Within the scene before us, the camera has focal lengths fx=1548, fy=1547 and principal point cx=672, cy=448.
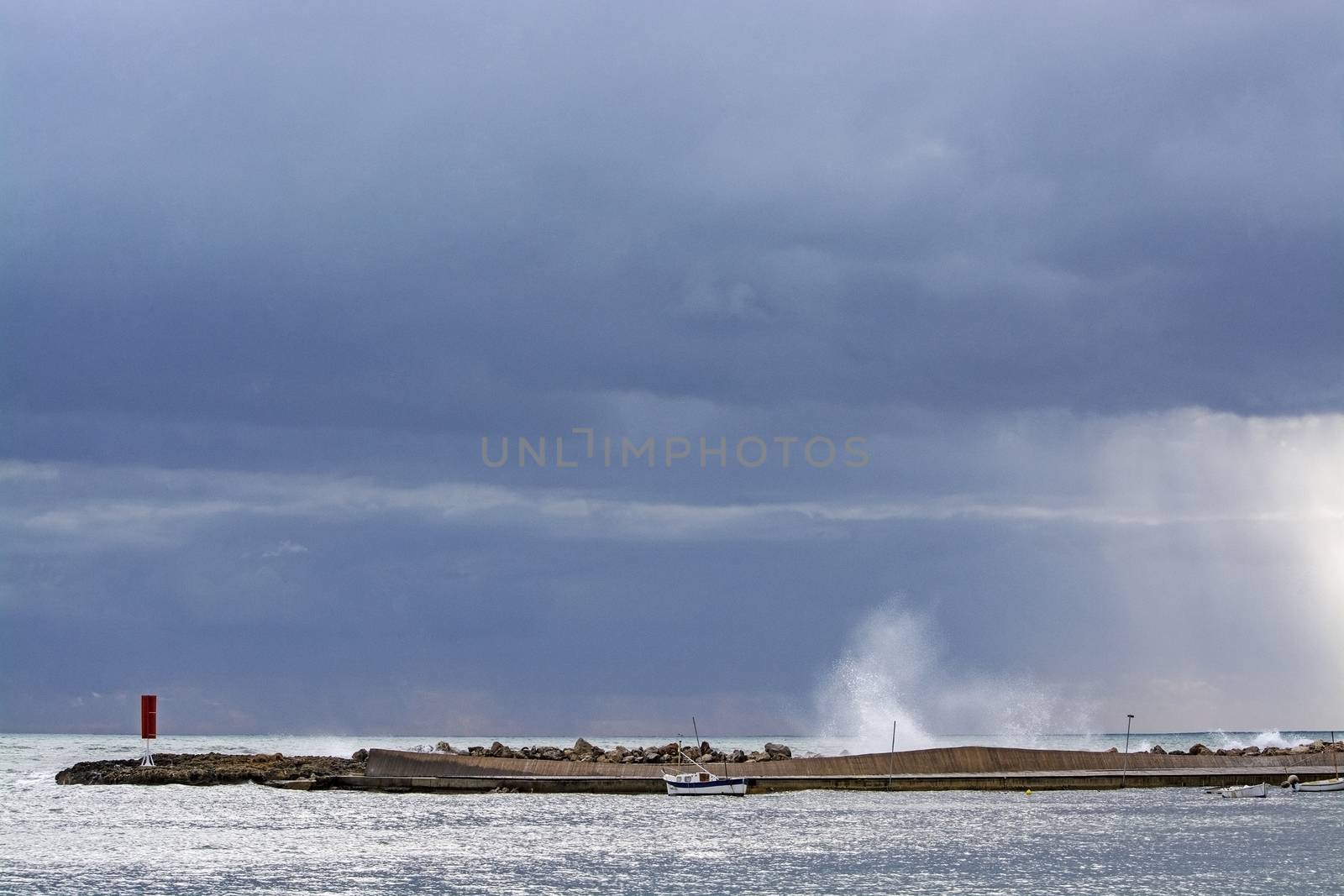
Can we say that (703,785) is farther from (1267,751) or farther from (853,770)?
(1267,751)

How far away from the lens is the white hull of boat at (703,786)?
105750mm

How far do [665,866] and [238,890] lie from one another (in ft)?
57.9

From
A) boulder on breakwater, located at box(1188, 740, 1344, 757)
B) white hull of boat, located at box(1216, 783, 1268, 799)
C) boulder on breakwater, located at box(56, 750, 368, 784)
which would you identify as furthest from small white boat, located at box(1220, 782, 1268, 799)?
boulder on breakwater, located at box(56, 750, 368, 784)

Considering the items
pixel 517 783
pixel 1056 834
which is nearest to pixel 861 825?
pixel 1056 834

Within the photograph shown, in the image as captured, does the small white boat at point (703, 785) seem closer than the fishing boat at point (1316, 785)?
Yes

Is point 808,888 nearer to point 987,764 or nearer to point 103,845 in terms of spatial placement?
point 103,845

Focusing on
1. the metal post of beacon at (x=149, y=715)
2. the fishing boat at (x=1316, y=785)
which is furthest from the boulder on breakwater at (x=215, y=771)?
the fishing boat at (x=1316, y=785)

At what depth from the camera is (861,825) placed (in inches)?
3324

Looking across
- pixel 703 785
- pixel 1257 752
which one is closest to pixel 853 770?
pixel 703 785

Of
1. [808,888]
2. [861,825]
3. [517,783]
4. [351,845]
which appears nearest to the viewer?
[808,888]

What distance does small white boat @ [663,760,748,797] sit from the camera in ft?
347

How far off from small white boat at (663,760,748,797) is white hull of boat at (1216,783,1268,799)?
32.5 meters

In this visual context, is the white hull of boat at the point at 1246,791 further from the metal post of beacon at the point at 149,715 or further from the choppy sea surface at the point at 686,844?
the metal post of beacon at the point at 149,715

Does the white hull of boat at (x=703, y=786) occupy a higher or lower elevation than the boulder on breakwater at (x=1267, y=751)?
lower
